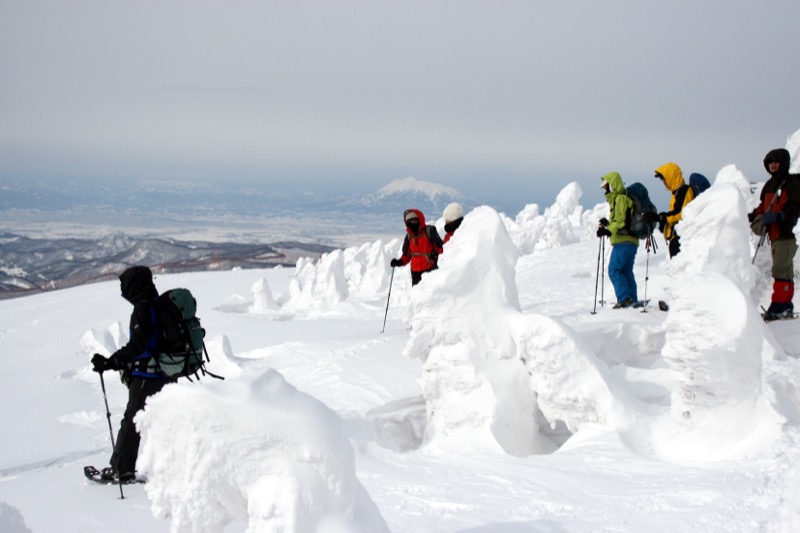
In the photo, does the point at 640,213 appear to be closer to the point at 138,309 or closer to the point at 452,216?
the point at 452,216

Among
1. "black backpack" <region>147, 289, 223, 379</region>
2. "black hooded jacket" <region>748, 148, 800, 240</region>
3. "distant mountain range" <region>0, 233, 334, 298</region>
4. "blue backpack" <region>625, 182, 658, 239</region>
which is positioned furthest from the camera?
"distant mountain range" <region>0, 233, 334, 298</region>

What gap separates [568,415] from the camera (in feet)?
23.3

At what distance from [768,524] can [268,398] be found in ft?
10.6

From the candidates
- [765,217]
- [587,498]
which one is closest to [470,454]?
[587,498]

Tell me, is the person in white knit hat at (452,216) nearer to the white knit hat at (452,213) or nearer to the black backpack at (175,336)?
the white knit hat at (452,213)

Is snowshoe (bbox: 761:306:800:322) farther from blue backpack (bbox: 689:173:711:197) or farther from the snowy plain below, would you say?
blue backpack (bbox: 689:173:711:197)

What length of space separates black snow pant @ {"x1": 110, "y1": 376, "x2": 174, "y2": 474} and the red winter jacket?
5818mm

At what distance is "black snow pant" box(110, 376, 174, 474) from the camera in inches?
234

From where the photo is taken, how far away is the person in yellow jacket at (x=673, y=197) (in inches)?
398

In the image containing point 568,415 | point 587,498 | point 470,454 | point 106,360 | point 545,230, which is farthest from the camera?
point 545,230

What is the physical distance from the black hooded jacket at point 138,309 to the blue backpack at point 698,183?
8.29 metres

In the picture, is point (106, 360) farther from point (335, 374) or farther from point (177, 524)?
point (335, 374)

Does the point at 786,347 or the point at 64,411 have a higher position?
the point at 786,347

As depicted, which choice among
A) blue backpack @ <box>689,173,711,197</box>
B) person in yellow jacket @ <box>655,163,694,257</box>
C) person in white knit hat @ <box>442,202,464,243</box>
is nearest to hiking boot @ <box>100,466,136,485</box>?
person in white knit hat @ <box>442,202,464,243</box>
